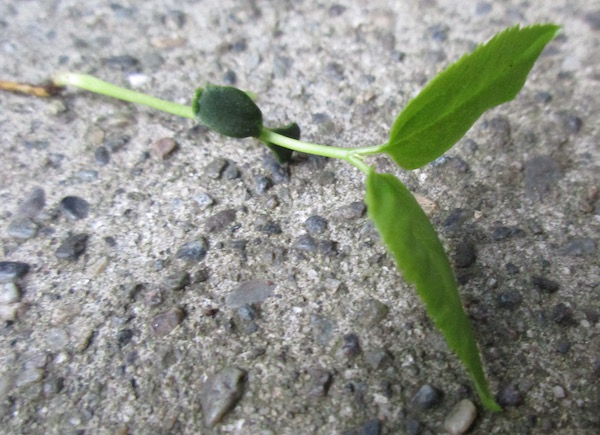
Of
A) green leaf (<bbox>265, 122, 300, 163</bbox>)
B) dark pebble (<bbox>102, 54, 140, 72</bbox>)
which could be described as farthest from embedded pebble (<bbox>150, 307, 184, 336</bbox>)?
dark pebble (<bbox>102, 54, 140, 72</bbox>)

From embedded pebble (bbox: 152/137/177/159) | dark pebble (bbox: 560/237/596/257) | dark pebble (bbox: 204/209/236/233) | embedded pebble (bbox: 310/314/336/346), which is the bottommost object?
embedded pebble (bbox: 310/314/336/346)

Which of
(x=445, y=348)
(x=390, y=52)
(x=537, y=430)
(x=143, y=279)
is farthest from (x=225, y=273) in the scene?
(x=390, y=52)

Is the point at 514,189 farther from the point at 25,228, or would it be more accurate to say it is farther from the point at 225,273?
the point at 25,228

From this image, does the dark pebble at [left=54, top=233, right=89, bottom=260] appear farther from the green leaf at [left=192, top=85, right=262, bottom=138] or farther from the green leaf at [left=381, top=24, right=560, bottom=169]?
the green leaf at [left=381, top=24, right=560, bottom=169]

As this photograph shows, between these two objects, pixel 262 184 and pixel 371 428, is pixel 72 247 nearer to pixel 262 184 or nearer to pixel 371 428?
pixel 262 184

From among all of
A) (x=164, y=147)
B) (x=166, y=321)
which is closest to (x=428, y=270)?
(x=166, y=321)

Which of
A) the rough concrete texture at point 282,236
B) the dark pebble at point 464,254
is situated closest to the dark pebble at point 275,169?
the rough concrete texture at point 282,236

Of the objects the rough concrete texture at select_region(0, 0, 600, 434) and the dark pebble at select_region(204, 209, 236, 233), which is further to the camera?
the dark pebble at select_region(204, 209, 236, 233)
